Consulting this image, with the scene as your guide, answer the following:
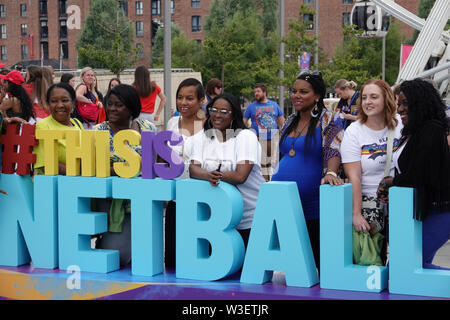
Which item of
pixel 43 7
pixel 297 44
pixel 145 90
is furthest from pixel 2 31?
pixel 145 90

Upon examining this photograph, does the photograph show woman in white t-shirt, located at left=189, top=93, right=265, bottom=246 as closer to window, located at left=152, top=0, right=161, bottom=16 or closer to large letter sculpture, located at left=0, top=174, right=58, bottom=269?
large letter sculpture, located at left=0, top=174, right=58, bottom=269

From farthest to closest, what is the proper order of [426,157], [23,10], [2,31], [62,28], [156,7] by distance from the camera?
[156,7] → [2,31] → [62,28] → [23,10] → [426,157]

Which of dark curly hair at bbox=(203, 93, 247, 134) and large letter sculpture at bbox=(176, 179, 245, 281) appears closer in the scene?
large letter sculpture at bbox=(176, 179, 245, 281)

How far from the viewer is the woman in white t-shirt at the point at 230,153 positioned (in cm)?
446

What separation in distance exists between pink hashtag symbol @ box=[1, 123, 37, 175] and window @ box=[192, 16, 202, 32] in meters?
66.1

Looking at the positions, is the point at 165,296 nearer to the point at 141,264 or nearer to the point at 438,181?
the point at 141,264

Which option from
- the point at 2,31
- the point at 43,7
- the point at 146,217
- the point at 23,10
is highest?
the point at 43,7

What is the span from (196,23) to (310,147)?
220 ft

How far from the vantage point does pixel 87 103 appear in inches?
343

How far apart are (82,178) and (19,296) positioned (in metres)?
1.00

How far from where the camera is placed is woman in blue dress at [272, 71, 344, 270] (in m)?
4.46

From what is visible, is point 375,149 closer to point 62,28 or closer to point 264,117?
point 264,117

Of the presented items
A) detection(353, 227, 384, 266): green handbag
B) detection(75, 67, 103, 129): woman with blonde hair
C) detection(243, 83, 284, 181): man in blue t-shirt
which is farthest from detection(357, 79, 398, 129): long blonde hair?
detection(243, 83, 284, 181): man in blue t-shirt

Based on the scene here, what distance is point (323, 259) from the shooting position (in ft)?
13.6
